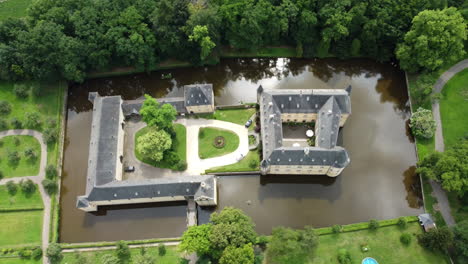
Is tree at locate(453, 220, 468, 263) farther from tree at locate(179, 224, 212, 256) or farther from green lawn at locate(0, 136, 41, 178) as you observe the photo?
green lawn at locate(0, 136, 41, 178)

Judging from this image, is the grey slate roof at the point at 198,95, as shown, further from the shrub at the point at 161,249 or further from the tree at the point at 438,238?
the tree at the point at 438,238

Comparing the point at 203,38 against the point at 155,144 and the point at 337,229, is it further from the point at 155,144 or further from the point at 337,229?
the point at 337,229

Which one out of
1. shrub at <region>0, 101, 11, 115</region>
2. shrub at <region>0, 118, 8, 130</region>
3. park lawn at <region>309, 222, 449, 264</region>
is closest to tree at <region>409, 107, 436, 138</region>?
park lawn at <region>309, 222, 449, 264</region>

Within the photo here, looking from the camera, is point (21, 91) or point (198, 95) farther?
point (21, 91)

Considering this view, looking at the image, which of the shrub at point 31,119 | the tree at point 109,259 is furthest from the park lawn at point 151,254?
the shrub at point 31,119

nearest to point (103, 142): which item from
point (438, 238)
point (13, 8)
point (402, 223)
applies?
point (13, 8)

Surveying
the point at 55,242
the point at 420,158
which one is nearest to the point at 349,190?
the point at 420,158
